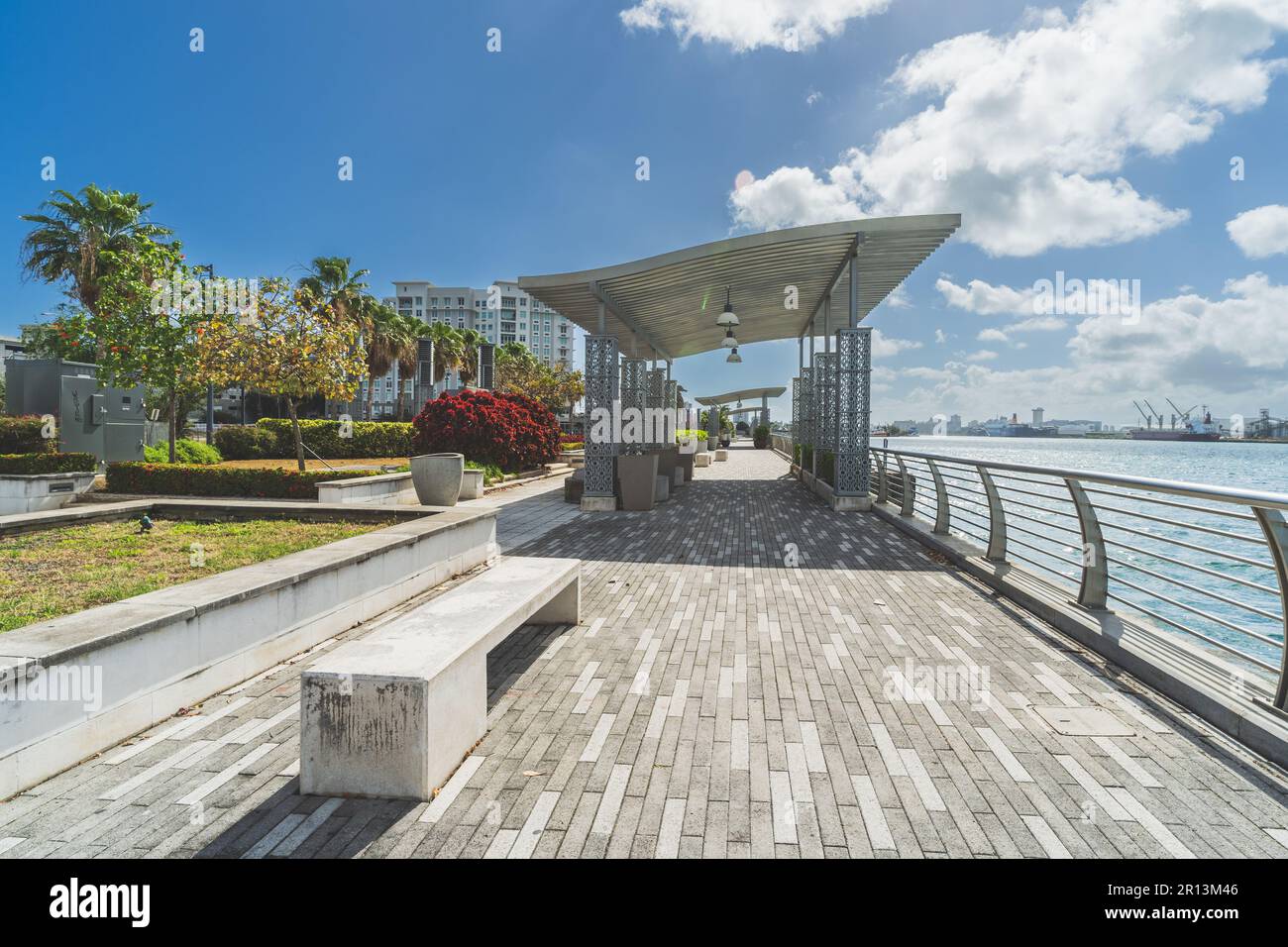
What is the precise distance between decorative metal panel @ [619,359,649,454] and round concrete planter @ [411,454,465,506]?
4240mm

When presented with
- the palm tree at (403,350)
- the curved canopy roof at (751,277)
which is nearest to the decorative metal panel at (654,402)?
the curved canopy roof at (751,277)

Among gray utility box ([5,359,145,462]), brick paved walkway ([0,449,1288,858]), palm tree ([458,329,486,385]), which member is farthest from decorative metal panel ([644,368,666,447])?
palm tree ([458,329,486,385])

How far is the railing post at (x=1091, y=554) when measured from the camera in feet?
16.2

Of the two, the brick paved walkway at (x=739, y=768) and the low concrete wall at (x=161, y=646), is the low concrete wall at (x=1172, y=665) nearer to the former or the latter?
the brick paved walkway at (x=739, y=768)

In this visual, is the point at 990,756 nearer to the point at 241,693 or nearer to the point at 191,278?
the point at 241,693

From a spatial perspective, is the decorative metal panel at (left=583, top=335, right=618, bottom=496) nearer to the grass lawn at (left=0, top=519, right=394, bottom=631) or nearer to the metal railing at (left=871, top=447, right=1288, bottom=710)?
the metal railing at (left=871, top=447, right=1288, bottom=710)

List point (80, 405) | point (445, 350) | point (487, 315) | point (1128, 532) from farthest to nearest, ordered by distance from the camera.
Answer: point (487, 315)
point (445, 350)
point (80, 405)
point (1128, 532)

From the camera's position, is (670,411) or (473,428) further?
(670,411)

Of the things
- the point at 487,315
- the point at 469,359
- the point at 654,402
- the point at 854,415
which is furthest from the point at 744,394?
the point at 487,315

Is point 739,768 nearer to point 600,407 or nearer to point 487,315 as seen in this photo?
point 600,407

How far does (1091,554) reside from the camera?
4.98m

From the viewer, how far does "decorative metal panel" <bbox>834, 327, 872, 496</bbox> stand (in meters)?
12.7

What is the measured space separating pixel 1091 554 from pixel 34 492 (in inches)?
644

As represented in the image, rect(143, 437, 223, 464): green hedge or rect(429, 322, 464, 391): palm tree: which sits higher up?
rect(429, 322, 464, 391): palm tree
